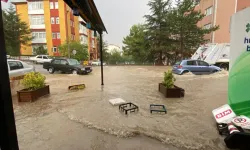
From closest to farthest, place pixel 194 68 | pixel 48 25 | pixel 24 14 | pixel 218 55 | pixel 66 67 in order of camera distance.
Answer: pixel 194 68, pixel 66 67, pixel 218 55, pixel 48 25, pixel 24 14

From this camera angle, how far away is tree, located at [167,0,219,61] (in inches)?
949

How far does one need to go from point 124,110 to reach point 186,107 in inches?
82.8

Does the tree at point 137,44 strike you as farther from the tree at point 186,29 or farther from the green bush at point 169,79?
the green bush at point 169,79

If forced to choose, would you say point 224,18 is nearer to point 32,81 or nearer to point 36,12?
point 32,81

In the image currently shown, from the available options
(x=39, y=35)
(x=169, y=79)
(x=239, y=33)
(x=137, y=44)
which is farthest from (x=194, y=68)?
(x=39, y=35)

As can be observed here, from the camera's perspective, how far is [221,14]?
2411cm

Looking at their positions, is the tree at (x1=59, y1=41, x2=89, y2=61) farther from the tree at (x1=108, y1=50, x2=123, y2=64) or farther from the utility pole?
the utility pole

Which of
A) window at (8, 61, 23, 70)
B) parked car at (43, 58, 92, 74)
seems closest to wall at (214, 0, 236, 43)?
parked car at (43, 58, 92, 74)

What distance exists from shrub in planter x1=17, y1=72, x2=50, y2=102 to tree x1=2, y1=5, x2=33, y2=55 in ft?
85.7

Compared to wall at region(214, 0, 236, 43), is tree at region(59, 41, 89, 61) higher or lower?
lower

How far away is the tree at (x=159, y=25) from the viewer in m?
25.8

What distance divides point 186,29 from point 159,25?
14.1 ft

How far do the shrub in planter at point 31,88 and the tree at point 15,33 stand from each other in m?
26.1

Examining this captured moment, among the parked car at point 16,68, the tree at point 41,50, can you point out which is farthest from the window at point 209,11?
the tree at point 41,50
